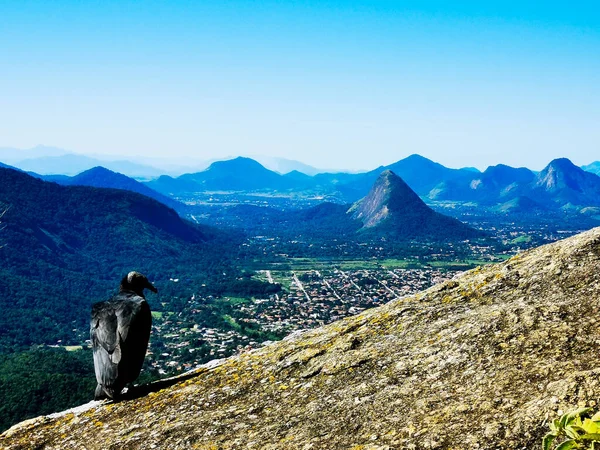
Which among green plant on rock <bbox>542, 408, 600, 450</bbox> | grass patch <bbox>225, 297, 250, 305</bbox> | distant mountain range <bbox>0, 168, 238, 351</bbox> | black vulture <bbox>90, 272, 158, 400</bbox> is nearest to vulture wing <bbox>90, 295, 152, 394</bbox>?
black vulture <bbox>90, 272, 158, 400</bbox>

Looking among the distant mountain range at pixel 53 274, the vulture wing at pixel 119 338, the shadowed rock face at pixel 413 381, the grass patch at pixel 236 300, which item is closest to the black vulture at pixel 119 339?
the vulture wing at pixel 119 338

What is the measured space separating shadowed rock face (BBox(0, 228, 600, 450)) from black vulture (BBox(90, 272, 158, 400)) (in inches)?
17.9

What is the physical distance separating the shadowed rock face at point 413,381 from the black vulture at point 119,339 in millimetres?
455

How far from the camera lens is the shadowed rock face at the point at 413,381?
4859mm

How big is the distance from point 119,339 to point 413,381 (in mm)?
4940

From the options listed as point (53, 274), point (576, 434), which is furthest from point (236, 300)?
point (576, 434)

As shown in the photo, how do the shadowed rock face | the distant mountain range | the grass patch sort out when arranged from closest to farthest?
the shadowed rock face, the distant mountain range, the grass patch

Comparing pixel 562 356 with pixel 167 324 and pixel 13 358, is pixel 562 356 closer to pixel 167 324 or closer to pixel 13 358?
pixel 13 358

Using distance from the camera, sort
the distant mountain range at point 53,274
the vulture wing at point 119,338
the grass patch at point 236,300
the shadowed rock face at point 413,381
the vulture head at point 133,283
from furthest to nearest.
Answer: the grass patch at point 236,300 < the distant mountain range at point 53,274 < the vulture head at point 133,283 < the vulture wing at point 119,338 < the shadowed rock face at point 413,381

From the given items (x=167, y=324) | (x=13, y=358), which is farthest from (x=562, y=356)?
(x=167, y=324)

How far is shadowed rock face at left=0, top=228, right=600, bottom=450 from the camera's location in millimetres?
4859

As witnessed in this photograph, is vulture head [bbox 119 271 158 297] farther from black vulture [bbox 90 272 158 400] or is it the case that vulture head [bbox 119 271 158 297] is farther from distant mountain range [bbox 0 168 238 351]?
distant mountain range [bbox 0 168 238 351]

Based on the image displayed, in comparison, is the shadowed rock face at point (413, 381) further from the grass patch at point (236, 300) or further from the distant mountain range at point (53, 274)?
the grass patch at point (236, 300)

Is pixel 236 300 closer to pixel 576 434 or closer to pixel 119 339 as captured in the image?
pixel 119 339
